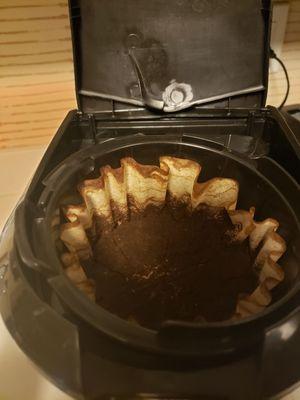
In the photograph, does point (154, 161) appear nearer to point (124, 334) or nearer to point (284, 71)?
point (124, 334)

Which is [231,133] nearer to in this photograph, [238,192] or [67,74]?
[238,192]

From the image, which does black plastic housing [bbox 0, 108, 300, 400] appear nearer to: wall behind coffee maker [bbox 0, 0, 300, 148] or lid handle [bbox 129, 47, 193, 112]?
lid handle [bbox 129, 47, 193, 112]

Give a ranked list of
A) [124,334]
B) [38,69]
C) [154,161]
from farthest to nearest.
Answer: [38,69] → [154,161] → [124,334]

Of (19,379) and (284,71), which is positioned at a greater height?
(284,71)

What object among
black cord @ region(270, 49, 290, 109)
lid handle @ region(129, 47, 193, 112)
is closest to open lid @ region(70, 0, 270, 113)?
lid handle @ region(129, 47, 193, 112)

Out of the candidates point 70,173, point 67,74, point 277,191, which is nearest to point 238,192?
point 277,191

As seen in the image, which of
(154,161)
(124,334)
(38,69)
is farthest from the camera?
(38,69)

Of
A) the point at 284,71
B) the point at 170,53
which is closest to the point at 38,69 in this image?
the point at 170,53
